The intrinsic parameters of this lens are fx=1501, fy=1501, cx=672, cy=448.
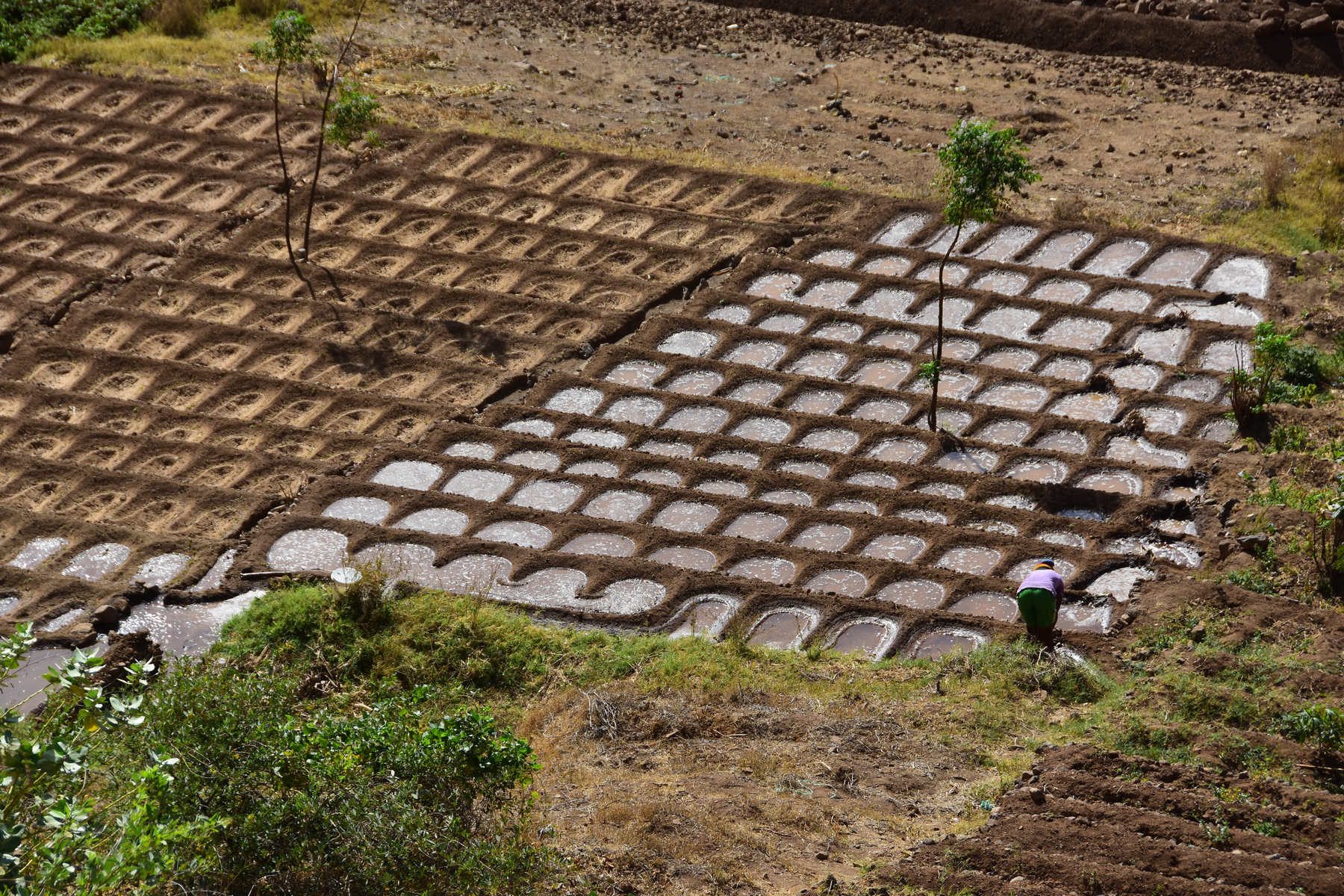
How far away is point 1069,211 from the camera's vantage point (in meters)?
13.8

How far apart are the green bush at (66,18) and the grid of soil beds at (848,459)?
9.35 meters

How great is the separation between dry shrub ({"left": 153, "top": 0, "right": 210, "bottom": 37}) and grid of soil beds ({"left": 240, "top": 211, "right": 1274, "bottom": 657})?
27.9 feet

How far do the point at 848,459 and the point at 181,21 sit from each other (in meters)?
11.3

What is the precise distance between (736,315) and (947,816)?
6.22 meters

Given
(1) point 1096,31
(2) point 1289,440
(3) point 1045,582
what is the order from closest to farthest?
(3) point 1045,582
(2) point 1289,440
(1) point 1096,31

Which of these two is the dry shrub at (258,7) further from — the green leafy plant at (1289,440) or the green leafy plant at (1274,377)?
the green leafy plant at (1289,440)

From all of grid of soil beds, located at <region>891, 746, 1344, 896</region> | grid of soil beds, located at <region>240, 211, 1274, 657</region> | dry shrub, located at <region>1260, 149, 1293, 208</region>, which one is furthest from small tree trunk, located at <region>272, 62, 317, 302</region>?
dry shrub, located at <region>1260, 149, 1293, 208</region>

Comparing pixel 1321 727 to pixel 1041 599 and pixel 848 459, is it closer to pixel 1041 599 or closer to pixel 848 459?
pixel 1041 599

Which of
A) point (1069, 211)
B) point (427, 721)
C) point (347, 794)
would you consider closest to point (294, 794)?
point (347, 794)

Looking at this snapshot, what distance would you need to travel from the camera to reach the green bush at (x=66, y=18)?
17.9 meters

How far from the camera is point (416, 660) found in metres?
9.23

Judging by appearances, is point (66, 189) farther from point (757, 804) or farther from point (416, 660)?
point (757, 804)

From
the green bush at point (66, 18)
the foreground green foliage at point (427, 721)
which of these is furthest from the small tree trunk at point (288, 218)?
the green bush at point (66, 18)

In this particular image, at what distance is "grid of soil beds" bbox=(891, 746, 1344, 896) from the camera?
6.59 meters
